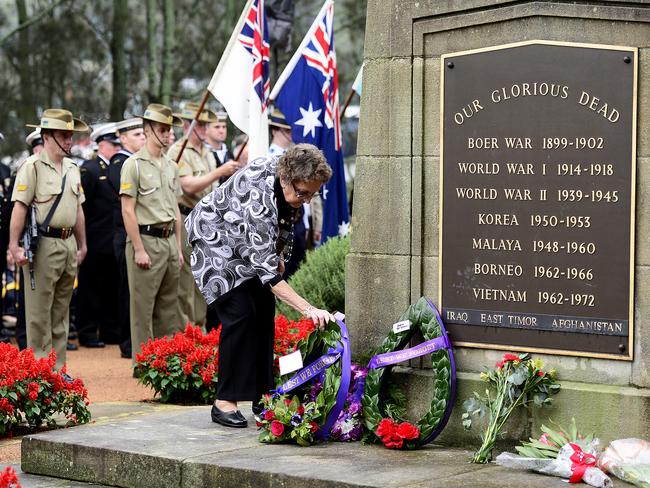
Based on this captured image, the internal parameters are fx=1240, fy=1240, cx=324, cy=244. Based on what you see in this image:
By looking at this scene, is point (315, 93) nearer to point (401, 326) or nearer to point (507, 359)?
point (401, 326)

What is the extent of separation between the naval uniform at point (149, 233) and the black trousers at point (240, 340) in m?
3.78

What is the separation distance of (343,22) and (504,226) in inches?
993

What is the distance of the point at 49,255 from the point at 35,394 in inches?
114

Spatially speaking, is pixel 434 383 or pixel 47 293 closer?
pixel 434 383

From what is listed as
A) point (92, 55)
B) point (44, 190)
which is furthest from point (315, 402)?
point (92, 55)

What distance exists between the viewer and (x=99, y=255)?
14453mm

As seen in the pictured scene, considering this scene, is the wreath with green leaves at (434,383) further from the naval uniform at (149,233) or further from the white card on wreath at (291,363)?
the naval uniform at (149,233)

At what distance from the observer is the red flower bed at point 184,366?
9.16m

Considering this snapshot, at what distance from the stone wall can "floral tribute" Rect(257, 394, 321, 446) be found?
25.0 inches

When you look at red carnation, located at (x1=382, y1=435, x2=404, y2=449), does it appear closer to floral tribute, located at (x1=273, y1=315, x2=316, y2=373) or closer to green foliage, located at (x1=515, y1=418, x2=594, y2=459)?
green foliage, located at (x1=515, y1=418, x2=594, y2=459)

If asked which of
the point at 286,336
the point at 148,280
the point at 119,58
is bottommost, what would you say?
the point at 286,336

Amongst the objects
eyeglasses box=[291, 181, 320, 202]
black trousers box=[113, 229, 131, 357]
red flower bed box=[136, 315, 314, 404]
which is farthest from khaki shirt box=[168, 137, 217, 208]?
eyeglasses box=[291, 181, 320, 202]

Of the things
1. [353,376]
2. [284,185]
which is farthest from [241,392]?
[284,185]

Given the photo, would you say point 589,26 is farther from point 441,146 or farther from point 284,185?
point 284,185
